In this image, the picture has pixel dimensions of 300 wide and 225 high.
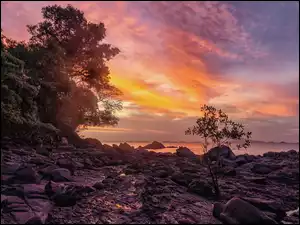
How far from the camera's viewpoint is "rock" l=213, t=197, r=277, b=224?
15.8 m

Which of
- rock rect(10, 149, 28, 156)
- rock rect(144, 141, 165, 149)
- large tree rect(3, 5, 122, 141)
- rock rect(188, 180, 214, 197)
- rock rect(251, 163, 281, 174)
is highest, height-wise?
large tree rect(3, 5, 122, 141)

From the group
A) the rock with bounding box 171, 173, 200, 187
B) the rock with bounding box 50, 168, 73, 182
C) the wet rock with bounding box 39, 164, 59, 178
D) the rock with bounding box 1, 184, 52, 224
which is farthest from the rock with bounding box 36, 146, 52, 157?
the rock with bounding box 171, 173, 200, 187

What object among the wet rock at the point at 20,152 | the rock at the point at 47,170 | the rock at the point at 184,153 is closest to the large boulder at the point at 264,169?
the rock at the point at 184,153

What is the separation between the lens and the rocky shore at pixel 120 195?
15.9 m

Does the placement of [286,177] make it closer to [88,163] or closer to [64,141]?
[88,163]

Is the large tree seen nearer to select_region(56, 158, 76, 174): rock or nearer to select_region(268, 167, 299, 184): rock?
select_region(56, 158, 76, 174): rock

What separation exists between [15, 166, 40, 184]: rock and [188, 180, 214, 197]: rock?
35.3ft

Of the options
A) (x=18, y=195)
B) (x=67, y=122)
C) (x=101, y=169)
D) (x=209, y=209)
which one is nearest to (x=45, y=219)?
(x=18, y=195)

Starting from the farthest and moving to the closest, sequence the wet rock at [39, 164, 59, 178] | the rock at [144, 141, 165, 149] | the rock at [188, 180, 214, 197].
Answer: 1. the rock at [144, 141, 165, 149]
2. the rock at [188, 180, 214, 197]
3. the wet rock at [39, 164, 59, 178]

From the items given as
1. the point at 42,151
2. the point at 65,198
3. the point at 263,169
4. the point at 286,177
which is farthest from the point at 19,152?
the point at 263,169

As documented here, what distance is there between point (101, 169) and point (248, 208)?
16187 mm

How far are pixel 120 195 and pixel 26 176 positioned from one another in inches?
240

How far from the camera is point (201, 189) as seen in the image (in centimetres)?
2188

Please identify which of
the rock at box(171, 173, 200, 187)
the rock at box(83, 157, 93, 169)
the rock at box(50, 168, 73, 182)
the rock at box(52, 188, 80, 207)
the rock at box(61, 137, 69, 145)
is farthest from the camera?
the rock at box(61, 137, 69, 145)
